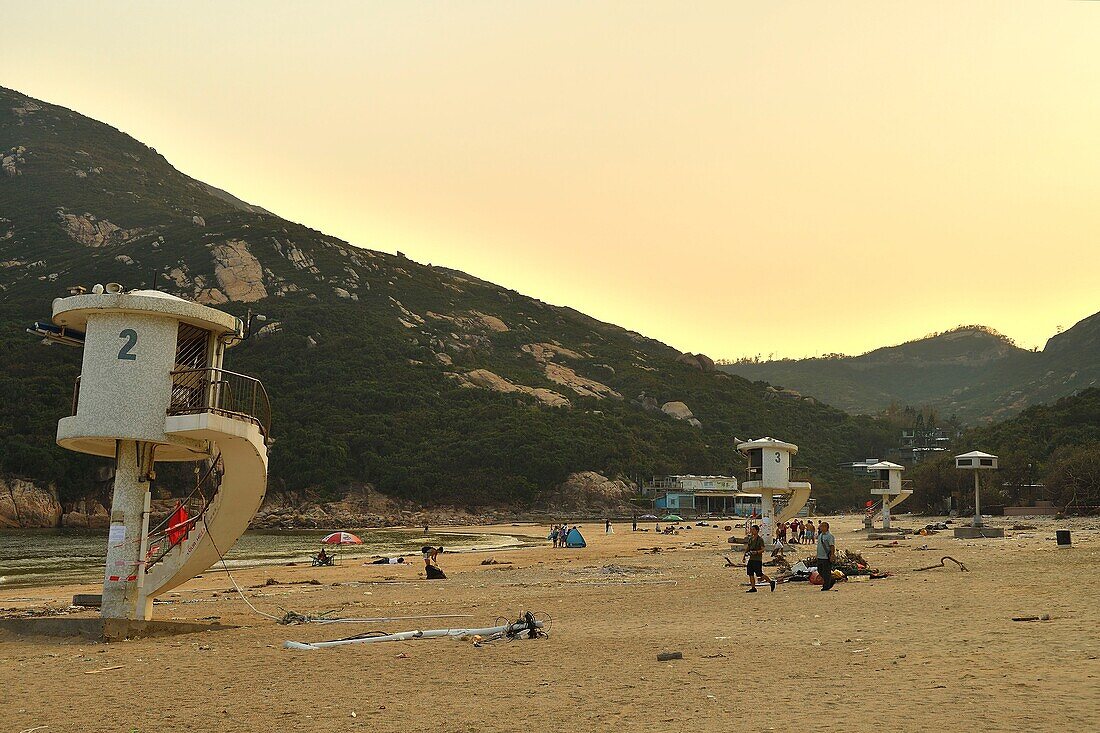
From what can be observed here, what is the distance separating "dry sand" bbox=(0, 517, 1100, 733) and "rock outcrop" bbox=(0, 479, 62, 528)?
214 ft

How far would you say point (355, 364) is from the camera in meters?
122

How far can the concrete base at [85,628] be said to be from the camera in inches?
558

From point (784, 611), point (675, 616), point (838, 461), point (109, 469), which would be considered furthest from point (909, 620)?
point (838, 461)

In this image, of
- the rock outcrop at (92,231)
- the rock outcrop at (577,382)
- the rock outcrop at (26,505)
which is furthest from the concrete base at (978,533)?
the rock outcrop at (92,231)

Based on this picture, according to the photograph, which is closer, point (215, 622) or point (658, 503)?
point (215, 622)

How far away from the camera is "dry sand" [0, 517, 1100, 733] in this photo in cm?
754

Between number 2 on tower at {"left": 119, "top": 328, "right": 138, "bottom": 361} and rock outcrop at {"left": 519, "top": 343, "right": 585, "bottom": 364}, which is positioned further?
rock outcrop at {"left": 519, "top": 343, "right": 585, "bottom": 364}

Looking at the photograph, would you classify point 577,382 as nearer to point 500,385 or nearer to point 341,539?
point 500,385

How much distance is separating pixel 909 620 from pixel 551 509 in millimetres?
94665

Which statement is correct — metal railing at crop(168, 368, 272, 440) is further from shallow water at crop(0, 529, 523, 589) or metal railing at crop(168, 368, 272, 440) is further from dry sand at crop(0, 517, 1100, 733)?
shallow water at crop(0, 529, 523, 589)

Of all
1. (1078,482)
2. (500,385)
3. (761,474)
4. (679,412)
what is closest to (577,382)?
(679,412)

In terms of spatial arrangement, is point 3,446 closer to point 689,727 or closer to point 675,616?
point 675,616

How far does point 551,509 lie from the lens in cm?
10612

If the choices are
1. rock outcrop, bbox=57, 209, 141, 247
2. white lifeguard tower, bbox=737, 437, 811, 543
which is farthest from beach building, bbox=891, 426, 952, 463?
rock outcrop, bbox=57, 209, 141, 247
